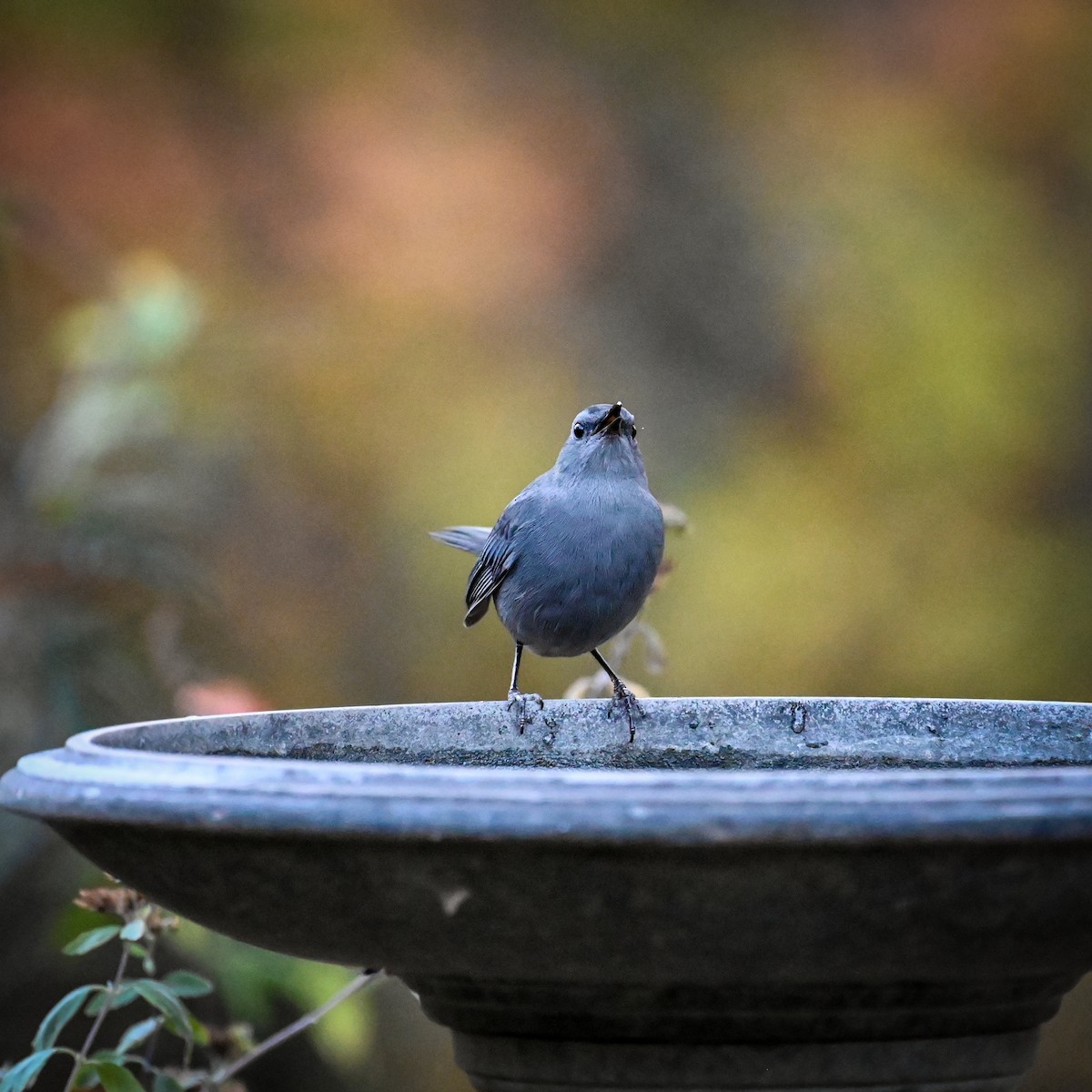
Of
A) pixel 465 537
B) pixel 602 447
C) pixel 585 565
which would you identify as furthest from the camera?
pixel 465 537

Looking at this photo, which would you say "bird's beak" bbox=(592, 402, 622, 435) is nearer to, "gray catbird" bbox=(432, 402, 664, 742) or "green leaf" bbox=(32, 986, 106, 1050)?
"gray catbird" bbox=(432, 402, 664, 742)

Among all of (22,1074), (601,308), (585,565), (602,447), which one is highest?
(601,308)

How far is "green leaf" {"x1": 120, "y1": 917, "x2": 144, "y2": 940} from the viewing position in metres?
1.78

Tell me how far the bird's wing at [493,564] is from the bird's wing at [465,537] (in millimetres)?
385

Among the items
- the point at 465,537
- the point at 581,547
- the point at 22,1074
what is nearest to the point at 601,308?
the point at 465,537

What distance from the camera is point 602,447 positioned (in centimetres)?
232

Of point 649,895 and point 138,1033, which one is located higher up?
point 138,1033

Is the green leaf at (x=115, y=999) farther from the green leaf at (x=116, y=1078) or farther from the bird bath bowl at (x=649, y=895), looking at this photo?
the bird bath bowl at (x=649, y=895)

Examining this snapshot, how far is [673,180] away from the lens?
5.14 m

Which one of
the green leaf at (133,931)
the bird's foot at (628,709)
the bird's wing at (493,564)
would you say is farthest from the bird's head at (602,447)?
the green leaf at (133,931)

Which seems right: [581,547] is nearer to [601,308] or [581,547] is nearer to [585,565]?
[585,565]

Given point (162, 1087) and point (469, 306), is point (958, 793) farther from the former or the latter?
point (469, 306)

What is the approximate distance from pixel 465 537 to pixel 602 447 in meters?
0.69

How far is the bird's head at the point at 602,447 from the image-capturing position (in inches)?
91.4
